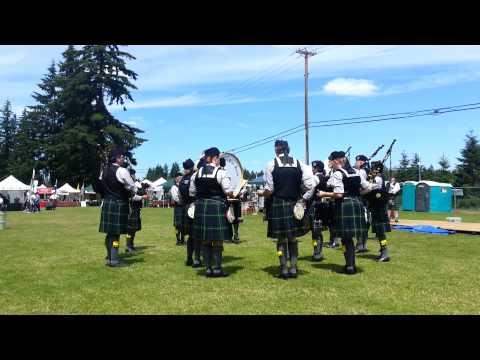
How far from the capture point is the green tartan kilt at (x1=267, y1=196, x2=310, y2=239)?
611 centimetres

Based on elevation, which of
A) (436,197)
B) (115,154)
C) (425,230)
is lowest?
(425,230)

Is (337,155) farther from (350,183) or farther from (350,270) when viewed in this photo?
(350,270)

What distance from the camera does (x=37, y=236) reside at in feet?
42.0

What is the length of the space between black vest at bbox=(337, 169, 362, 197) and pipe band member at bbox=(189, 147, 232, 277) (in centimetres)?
171

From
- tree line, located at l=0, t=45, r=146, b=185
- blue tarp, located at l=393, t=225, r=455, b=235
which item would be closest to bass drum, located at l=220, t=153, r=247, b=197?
blue tarp, located at l=393, t=225, r=455, b=235

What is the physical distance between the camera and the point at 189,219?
24.3 feet

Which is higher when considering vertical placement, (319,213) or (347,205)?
(347,205)

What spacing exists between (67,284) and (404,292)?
425 centimetres

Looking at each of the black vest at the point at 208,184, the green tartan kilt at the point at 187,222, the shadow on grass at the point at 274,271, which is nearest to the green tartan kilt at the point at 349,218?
the shadow on grass at the point at 274,271

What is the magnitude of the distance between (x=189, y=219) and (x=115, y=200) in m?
1.23

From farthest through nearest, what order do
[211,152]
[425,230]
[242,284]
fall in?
[425,230] → [211,152] → [242,284]

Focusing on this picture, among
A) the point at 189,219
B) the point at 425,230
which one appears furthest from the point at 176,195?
the point at 425,230

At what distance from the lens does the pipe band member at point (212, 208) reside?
6281 mm
